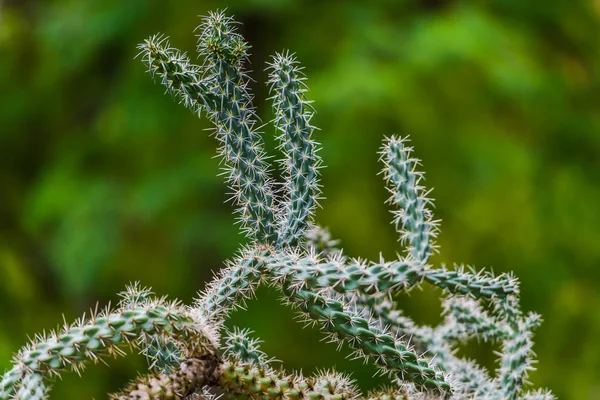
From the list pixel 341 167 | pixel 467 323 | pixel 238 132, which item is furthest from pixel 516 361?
pixel 341 167

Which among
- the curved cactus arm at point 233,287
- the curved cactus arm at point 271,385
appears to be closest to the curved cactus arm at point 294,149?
the curved cactus arm at point 233,287

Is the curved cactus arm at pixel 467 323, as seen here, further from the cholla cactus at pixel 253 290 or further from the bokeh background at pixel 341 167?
the bokeh background at pixel 341 167

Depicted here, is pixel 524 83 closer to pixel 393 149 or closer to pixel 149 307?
pixel 393 149

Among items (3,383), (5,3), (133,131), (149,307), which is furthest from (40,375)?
(5,3)

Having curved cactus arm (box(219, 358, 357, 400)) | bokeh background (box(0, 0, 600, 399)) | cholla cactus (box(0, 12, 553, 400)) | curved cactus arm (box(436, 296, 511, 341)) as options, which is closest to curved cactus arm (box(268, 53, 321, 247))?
cholla cactus (box(0, 12, 553, 400))

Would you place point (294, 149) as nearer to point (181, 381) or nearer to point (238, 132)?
point (238, 132)

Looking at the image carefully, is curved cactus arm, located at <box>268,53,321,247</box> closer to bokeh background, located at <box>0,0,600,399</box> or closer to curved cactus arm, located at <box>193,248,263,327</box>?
curved cactus arm, located at <box>193,248,263,327</box>
